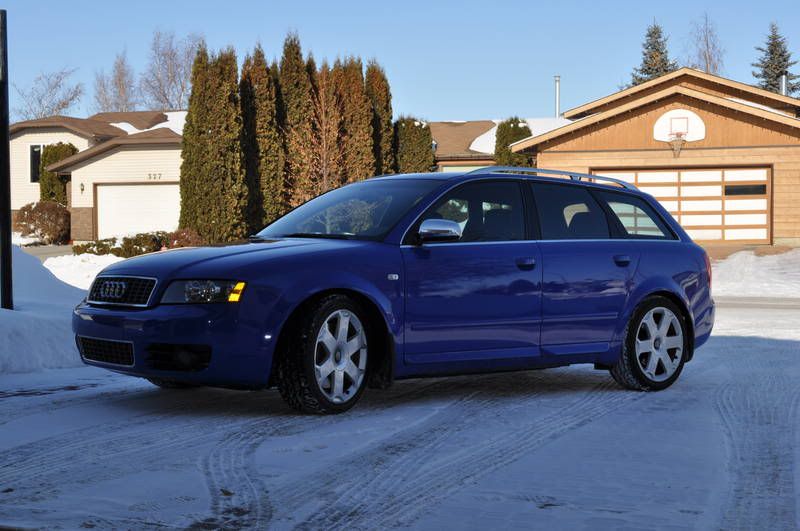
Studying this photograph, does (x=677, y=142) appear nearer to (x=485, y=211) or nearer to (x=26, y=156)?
(x=485, y=211)

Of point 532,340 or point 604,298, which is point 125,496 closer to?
point 532,340

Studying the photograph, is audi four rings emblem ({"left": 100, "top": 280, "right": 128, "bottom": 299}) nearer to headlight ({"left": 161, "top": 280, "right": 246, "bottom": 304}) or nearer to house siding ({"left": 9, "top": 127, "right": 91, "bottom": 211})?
headlight ({"left": 161, "top": 280, "right": 246, "bottom": 304})

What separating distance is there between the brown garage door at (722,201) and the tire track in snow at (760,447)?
25.6m

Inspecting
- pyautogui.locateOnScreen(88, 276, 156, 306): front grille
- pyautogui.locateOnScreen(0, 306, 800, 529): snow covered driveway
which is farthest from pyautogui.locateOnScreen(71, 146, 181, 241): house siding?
pyautogui.locateOnScreen(88, 276, 156, 306): front grille

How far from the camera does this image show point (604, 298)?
828cm

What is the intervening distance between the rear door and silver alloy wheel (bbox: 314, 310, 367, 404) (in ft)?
4.92

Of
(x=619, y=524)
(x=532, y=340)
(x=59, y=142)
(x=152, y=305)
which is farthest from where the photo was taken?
(x=59, y=142)

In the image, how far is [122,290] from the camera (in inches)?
278

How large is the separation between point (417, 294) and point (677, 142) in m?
28.2

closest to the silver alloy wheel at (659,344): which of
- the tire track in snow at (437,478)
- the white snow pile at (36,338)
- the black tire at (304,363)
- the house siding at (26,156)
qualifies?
the tire track in snow at (437,478)

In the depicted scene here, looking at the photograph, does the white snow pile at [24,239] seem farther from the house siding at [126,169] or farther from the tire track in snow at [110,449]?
the tire track in snow at [110,449]

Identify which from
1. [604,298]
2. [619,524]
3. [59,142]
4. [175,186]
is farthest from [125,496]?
[59,142]

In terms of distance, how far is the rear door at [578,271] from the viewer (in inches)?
315

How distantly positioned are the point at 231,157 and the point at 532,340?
78.9 ft
